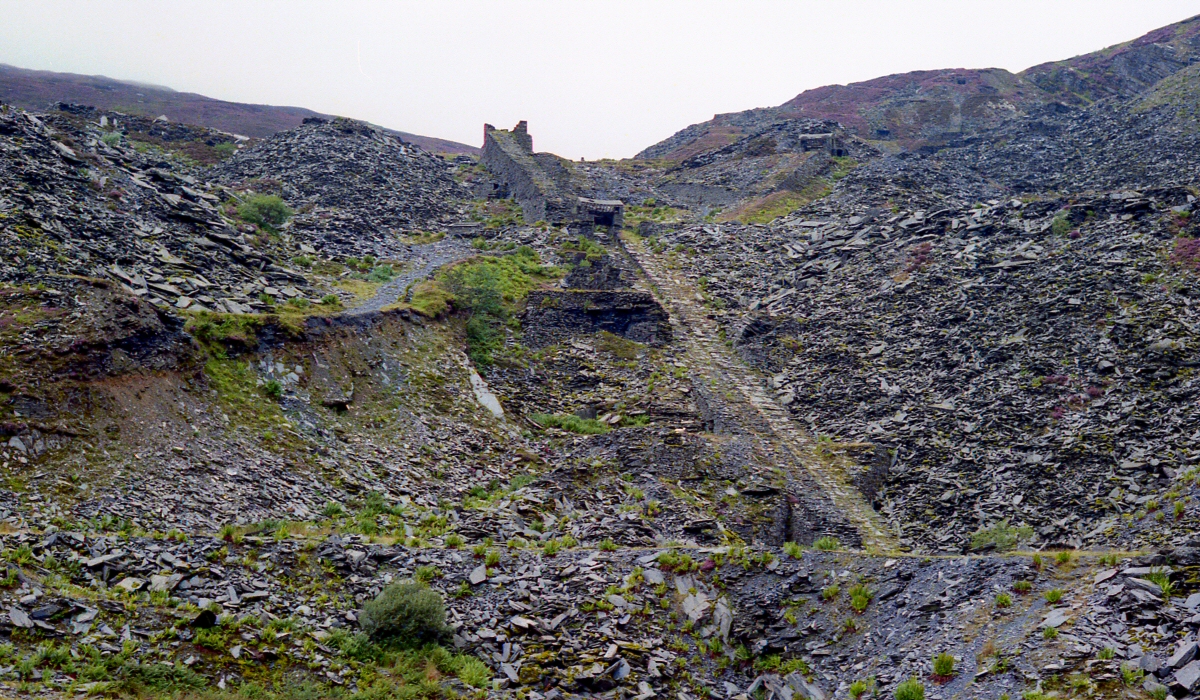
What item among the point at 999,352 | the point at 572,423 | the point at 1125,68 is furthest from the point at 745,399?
the point at 1125,68

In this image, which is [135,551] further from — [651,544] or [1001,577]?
[1001,577]

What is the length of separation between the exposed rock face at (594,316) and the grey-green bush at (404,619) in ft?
64.2

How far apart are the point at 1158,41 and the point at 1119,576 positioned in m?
92.6

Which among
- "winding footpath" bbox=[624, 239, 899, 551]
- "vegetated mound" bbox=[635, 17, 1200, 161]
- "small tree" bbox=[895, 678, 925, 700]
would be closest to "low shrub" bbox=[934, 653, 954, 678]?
"small tree" bbox=[895, 678, 925, 700]

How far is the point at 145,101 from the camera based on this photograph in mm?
93750

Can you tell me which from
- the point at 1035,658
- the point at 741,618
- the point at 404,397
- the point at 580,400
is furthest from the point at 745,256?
the point at 1035,658

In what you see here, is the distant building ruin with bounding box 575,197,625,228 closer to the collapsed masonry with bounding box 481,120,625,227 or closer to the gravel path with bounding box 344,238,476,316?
the collapsed masonry with bounding box 481,120,625,227

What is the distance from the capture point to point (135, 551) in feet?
52.1

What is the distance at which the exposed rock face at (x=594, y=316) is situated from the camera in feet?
115

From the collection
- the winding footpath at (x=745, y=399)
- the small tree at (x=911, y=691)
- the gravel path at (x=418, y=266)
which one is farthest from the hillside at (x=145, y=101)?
the small tree at (x=911, y=691)

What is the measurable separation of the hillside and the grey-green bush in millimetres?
72401

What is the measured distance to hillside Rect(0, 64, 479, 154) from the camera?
82.4 meters

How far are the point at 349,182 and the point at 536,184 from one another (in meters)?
10.1

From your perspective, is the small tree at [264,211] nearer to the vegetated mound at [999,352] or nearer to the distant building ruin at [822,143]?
the vegetated mound at [999,352]
